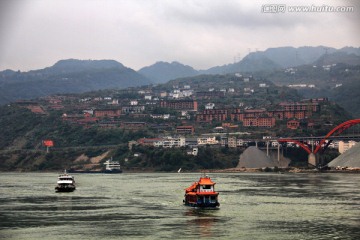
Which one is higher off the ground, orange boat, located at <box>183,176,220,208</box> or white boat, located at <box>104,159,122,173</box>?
white boat, located at <box>104,159,122,173</box>

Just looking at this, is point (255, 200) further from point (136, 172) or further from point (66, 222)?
point (136, 172)

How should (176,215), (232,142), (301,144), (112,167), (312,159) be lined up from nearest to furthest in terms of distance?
(176,215)
(312,159)
(112,167)
(301,144)
(232,142)

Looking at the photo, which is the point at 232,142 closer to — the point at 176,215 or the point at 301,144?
the point at 301,144

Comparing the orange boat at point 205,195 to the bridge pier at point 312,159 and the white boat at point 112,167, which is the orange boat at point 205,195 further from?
the white boat at point 112,167

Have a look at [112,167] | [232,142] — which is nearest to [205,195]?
[112,167]

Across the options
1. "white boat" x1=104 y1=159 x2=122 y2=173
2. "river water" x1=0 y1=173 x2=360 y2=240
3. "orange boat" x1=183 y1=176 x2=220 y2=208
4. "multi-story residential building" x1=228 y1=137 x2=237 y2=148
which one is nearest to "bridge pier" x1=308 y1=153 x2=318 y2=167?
"multi-story residential building" x1=228 y1=137 x2=237 y2=148

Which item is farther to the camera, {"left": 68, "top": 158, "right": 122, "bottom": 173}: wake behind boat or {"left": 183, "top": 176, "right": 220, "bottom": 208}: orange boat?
{"left": 68, "top": 158, "right": 122, "bottom": 173}: wake behind boat

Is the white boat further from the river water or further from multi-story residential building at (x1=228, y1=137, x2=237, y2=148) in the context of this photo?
the river water

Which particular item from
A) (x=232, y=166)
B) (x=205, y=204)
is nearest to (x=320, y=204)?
(x=205, y=204)

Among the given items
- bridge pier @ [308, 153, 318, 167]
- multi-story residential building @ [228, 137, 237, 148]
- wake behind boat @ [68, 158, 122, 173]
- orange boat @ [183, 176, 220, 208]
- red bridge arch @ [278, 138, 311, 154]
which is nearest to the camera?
orange boat @ [183, 176, 220, 208]
